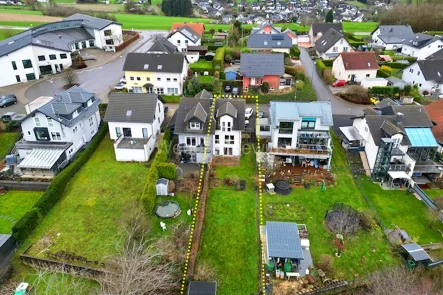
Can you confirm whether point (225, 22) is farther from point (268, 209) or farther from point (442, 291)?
point (442, 291)

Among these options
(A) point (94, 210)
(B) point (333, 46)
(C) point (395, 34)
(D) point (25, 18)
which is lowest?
(A) point (94, 210)

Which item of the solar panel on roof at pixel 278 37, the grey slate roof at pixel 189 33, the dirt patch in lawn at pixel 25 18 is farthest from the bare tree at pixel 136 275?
the dirt patch in lawn at pixel 25 18

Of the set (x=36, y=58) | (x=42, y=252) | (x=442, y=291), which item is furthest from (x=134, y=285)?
(x=36, y=58)

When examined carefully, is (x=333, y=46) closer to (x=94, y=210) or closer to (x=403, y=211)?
(x=403, y=211)

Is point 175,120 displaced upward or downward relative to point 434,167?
upward


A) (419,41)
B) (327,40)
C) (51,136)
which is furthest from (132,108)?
(419,41)

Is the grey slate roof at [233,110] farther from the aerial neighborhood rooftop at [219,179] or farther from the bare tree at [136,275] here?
the bare tree at [136,275]
